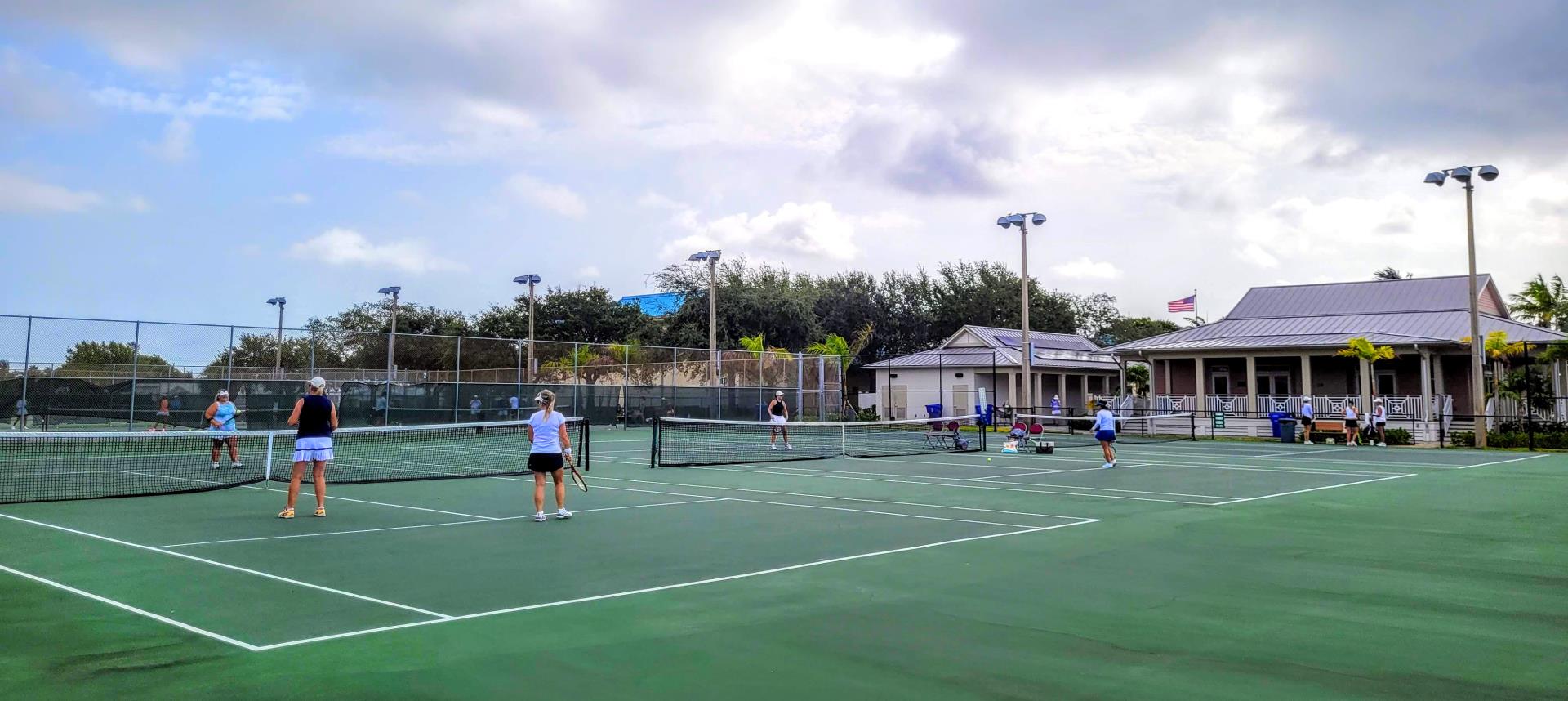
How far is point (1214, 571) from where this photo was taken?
9148 millimetres

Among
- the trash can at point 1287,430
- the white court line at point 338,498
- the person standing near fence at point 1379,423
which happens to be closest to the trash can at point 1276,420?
the trash can at point 1287,430

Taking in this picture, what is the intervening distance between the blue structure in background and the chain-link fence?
20.8 metres

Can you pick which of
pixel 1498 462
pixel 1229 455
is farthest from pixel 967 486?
pixel 1498 462

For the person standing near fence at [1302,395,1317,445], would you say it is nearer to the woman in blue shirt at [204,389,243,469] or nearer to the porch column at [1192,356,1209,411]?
the porch column at [1192,356,1209,411]

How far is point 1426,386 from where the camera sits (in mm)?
36875

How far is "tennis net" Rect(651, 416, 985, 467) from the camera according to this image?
79.7 feet

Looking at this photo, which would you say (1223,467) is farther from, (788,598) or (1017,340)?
(1017,340)

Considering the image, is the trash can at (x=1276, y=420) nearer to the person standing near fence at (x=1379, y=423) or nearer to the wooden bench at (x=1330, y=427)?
the wooden bench at (x=1330, y=427)

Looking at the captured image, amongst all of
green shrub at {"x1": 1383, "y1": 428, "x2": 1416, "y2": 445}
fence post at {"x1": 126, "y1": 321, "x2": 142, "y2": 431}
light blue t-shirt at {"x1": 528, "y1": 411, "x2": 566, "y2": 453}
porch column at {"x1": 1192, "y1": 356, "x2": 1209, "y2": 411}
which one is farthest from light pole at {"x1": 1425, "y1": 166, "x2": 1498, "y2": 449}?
fence post at {"x1": 126, "y1": 321, "x2": 142, "y2": 431}

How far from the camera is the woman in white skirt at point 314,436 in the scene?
12898mm

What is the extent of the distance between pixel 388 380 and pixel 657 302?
44.8 meters

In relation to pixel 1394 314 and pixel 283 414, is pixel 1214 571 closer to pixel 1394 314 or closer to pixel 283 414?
pixel 283 414

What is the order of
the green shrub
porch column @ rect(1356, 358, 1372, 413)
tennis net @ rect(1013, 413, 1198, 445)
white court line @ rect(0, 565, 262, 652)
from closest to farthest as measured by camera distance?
white court line @ rect(0, 565, 262, 652) → the green shrub → tennis net @ rect(1013, 413, 1198, 445) → porch column @ rect(1356, 358, 1372, 413)

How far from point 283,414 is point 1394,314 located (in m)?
42.6
